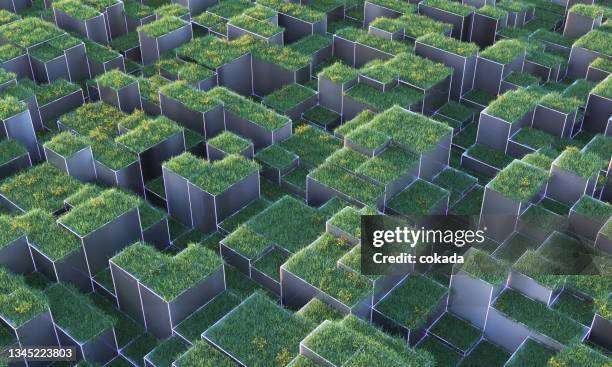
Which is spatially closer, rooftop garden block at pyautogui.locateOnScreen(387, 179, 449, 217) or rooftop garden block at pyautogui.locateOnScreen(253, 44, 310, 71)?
rooftop garden block at pyautogui.locateOnScreen(387, 179, 449, 217)

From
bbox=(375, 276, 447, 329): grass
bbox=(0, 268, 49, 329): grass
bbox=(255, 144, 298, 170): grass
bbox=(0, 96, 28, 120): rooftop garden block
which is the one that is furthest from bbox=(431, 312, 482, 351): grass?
bbox=(0, 96, 28, 120): rooftop garden block

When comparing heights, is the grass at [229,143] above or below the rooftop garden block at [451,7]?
below

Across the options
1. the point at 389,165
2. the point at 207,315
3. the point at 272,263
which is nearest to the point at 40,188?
the point at 207,315

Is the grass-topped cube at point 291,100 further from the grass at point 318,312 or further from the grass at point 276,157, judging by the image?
the grass at point 318,312

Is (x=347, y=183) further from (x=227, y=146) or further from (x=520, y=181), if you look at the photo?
(x=520, y=181)

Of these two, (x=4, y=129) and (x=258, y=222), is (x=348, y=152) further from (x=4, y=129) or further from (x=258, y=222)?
(x=4, y=129)

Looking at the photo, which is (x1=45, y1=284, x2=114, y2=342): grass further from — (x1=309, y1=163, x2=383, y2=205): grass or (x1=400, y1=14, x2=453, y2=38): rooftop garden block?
(x1=400, y1=14, x2=453, y2=38): rooftop garden block

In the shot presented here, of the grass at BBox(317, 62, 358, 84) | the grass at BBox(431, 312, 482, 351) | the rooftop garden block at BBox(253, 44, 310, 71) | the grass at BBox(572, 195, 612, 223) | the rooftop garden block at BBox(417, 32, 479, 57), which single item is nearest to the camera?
→ the grass at BBox(431, 312, 482, 351)

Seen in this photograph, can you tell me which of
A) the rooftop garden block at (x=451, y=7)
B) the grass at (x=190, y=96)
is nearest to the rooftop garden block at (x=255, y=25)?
the grass at (x=190, y=96)
